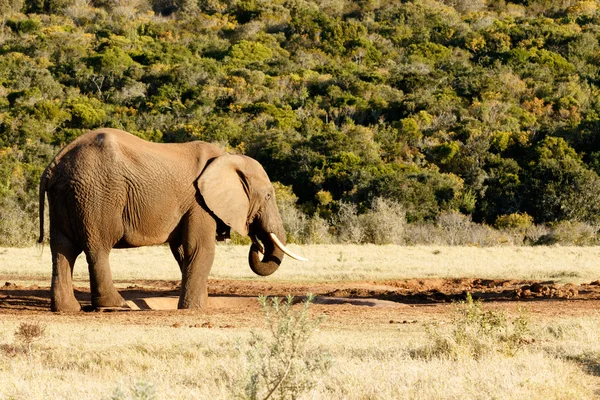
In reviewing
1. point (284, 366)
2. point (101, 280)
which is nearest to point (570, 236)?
point (101, 280)

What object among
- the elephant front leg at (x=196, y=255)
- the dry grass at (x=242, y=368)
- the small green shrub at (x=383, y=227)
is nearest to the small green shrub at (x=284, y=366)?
the dry grass at (x=242, y=368)

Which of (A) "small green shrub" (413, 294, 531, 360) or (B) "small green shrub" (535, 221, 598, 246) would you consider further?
(B) "small green shrub" (535, 221, 598, 246)

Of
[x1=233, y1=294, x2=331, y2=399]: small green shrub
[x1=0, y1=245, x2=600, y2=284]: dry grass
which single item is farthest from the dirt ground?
[x1=233, y1=294, x2=331, y2=399]: small green shrub

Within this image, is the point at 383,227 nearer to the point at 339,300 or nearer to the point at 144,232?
the point at 339,300

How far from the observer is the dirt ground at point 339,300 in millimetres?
13258

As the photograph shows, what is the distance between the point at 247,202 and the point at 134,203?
180cm

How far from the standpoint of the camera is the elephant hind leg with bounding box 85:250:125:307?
13.8 meters

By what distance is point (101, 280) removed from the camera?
14000mm

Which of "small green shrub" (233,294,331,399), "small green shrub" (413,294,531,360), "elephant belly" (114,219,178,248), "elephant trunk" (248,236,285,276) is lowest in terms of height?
"elephant trunk" (248,236,285,276)

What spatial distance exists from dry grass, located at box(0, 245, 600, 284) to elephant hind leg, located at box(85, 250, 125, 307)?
6.51 metres

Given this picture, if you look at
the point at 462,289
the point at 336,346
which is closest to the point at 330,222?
the point at 462,289

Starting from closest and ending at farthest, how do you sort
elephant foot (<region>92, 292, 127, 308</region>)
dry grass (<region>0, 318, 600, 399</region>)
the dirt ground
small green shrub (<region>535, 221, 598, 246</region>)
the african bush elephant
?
dry grass (<region>0, 318, 600, 399</region>) < the dirt ground < the african bush elephant < elephant foot (<region>92, 292, 127, 308</region>) < small green shrub (<region>535, 221, 598, 246</region>)

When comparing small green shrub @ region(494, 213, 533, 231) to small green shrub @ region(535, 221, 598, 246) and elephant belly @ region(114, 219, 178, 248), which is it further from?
elephant belly @ region(114, 219, 178, 248)

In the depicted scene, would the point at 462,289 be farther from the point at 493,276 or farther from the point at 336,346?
the point at 336,346
